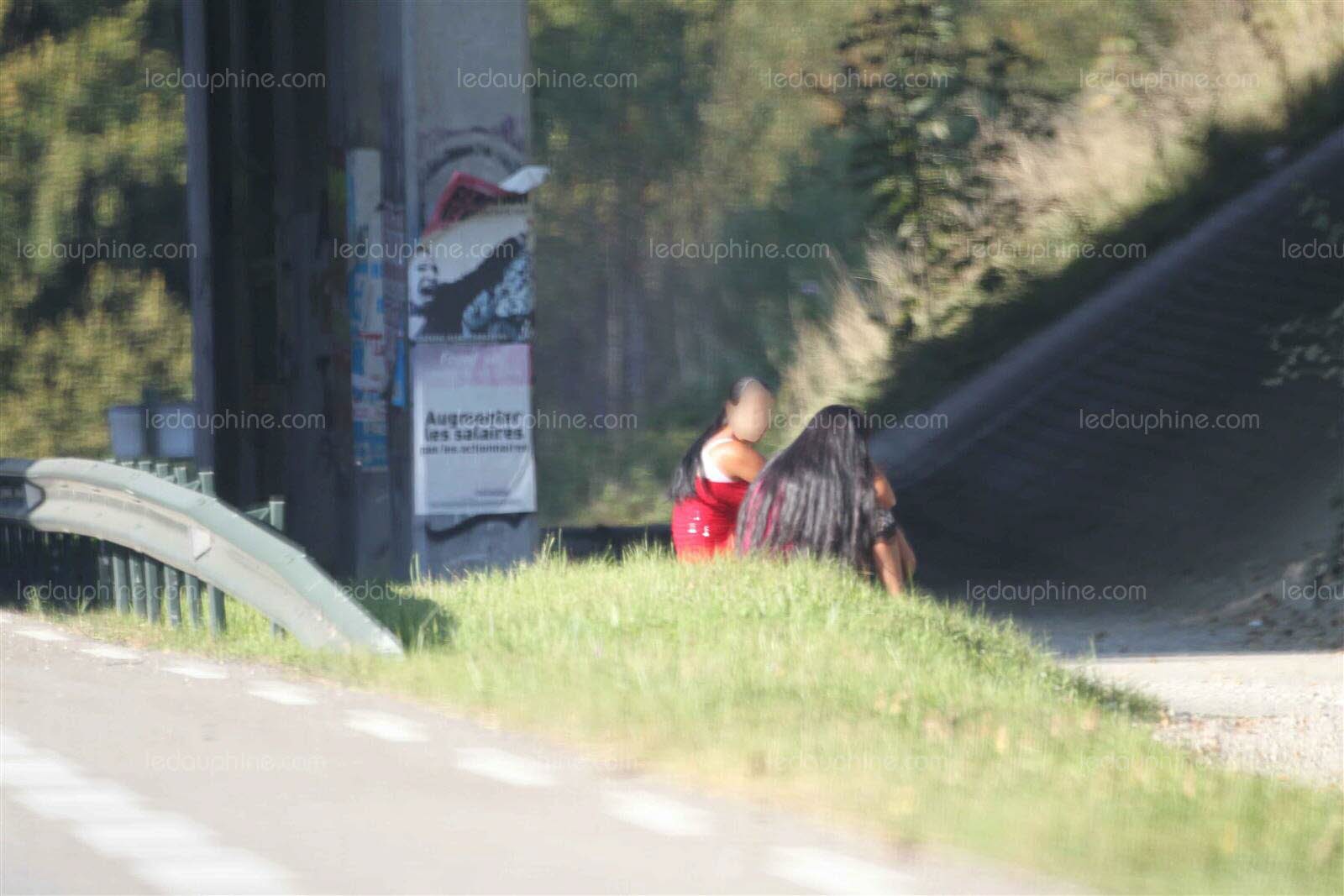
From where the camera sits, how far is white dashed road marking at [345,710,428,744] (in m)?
7.00

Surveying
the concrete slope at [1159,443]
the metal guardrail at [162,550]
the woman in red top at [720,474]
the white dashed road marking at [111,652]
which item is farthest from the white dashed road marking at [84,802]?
the concrete slope at [1159,443]

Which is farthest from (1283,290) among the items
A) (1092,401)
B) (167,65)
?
(167,65)

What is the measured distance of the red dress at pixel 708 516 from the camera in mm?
10680

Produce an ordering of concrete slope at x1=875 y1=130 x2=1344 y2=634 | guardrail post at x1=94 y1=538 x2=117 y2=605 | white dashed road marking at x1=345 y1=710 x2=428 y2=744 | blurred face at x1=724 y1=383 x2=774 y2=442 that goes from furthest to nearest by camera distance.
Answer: concrete slope at x1=875 y1=130 x2=1344 y2=634 → guardrail post at x1=94 y1=538 x2=117 y2=605 → blurred face at x1=724 y1=383 x2=774 y2=442 → white dashed road marking at x1=345 y1=710 x2=428 y2=744

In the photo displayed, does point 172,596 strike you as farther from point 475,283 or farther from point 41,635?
point 475,283

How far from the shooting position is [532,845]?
5500 millimetres

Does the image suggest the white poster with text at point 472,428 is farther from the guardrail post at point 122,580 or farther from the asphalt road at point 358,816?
the asphalt road at point 358,816

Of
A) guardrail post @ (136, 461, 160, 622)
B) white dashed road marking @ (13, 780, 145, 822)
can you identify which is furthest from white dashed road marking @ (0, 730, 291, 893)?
guardrail post @ (136, 461, 160, 622)

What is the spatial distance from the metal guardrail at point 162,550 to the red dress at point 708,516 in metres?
2.14

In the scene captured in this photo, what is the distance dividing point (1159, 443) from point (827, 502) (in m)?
7.88

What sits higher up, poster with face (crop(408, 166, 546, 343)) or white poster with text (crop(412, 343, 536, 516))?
poster with face (crop(408, 166, 546, 343))

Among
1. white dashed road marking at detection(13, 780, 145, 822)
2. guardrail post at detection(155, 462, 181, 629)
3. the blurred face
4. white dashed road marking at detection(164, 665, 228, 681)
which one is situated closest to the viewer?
white dashed road marking at detection(13, 780, 145, 822)

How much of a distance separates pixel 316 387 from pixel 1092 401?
686 centimetres

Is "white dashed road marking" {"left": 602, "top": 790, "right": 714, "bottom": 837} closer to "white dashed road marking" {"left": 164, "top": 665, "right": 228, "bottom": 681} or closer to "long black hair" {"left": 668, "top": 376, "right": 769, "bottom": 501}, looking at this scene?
"white dashed road marking" {"left": 164, "top": 665, "right": 228, "bottom": 681}
